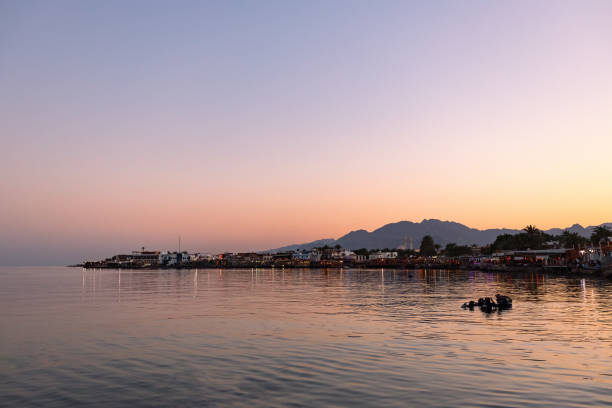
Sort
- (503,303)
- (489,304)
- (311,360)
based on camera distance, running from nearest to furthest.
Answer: (311,360)
(489,304)
(503,303)

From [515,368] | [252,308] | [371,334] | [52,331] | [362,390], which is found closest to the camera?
[362,390]

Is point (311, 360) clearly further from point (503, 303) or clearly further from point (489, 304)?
point (503, 303)

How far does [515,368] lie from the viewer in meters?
19.7

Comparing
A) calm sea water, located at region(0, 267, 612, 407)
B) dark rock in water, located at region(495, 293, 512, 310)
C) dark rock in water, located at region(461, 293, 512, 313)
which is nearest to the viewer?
calm sea water, located at region(0, 267, 612, 407)

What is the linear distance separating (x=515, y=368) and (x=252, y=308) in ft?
104

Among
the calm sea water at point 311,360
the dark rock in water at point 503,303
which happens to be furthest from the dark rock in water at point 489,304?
the calm sea water at point 311,360

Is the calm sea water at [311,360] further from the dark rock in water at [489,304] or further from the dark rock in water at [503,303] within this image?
the dark rock in water at [503,303]

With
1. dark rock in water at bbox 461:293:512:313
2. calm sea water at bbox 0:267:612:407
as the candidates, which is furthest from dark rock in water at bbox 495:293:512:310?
calm sea water at bbox 0:267:612:407

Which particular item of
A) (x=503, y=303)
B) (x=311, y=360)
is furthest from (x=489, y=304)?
(x=311, y=360)

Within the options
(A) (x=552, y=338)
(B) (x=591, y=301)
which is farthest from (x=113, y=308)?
(B) (x=591, y=301)

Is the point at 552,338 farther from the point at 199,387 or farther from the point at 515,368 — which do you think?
the point at 199,387

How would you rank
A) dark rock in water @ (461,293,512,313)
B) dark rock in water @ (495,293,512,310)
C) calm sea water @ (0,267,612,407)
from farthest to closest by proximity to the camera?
dark rock in water @ (495,293,512,310)
dark rock in water @ (461,293,512,313)
calm sea water @ (0,267,612,407)

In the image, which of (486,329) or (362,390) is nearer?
(362,390)

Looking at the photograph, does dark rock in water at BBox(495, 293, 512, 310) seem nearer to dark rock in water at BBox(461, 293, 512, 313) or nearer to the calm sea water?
dark rock in water at BBox(461, 293, 512, 313)
